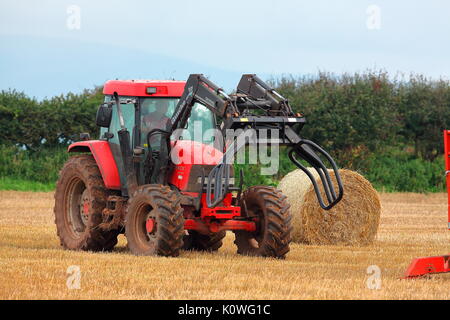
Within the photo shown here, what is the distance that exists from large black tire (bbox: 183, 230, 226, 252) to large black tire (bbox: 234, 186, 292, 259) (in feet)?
2.26

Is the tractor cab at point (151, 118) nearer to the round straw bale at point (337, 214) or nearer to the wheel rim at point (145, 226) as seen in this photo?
the wheel rim at point (145, 226)

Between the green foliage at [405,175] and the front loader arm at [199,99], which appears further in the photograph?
the green foliage at [405,175]

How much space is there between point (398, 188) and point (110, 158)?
16458 millimetres

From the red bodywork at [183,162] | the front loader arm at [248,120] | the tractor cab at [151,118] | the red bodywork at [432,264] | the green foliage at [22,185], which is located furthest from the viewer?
the green foliage at [22,185]

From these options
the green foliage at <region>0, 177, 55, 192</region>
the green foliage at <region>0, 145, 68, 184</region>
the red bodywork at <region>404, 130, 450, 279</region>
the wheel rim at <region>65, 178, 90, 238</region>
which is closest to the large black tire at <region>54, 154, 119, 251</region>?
the wheel rim at <region>65, 178, 90, 238</region>

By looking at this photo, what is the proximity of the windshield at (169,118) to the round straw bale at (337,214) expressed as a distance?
2739 mm

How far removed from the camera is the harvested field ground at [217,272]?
8.66 metres

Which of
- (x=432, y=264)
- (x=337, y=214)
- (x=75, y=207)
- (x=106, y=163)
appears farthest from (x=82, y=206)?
(x=432, y=264)

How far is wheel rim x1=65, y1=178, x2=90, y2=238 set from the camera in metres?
13.5

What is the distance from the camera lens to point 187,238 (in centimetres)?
1341

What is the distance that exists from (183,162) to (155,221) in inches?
38.7

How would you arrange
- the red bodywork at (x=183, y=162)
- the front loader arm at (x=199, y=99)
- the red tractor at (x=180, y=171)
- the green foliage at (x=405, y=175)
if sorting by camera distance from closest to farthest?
the red tractor at (x=180, y=171) → the front loader arm at (x=199, y=99) → the red bodywork at (x=183, y=162) → the green foliage at (x=405, y=175)

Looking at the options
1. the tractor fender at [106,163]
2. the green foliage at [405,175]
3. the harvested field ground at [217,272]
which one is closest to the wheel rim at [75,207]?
the harvested field ground at [217,272]

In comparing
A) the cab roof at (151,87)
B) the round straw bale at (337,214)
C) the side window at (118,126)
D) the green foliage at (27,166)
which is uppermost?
the cab roof at (151,87)
